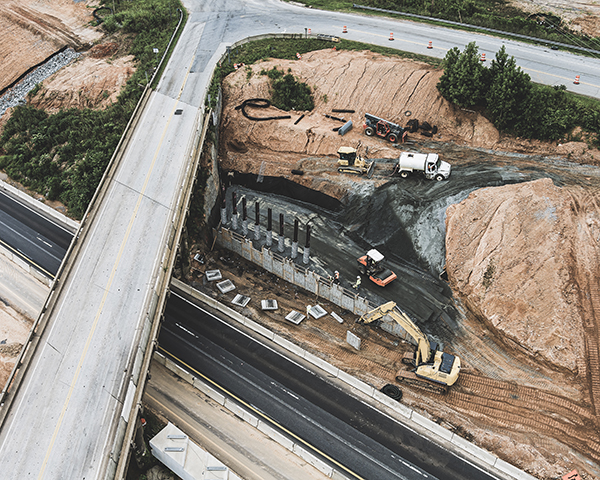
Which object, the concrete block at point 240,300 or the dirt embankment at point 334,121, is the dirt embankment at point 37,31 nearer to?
the dirt embankment at point 334,121

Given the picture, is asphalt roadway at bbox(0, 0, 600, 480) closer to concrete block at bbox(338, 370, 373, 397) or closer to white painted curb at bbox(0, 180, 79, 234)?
white painted curb at bbox(0, 180, 79, 234)

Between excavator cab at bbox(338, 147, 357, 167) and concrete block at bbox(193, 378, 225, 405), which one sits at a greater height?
excavator cab at bbox(338, 147, 357, 167)

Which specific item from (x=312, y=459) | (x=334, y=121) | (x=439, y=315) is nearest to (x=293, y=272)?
(x=439, y=315)

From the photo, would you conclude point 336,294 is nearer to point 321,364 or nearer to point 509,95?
point 321,364

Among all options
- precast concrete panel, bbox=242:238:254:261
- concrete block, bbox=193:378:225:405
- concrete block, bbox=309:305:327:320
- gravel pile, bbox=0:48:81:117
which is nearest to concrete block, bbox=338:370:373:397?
concrete block, bbox=309:305:327:320

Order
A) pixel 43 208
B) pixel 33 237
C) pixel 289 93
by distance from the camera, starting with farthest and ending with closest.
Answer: pixel 289 93, pixel 43 208, pixel 33 237

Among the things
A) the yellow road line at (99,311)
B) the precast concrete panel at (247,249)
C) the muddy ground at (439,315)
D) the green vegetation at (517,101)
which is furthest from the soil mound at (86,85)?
the green vegetation at (517,101)
